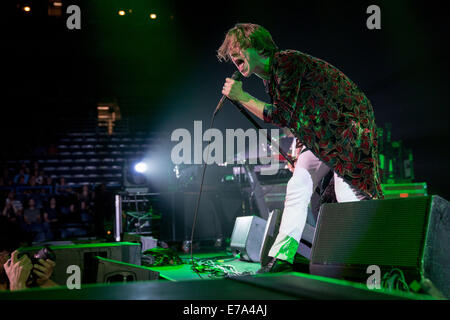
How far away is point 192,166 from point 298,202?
4591 mm

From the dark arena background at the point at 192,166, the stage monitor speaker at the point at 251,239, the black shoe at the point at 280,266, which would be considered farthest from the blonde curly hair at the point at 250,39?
the stage monitor speaker at the point at 251,239

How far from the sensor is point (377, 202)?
1.24m

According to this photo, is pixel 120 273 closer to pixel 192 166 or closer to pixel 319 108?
pixel 319 108

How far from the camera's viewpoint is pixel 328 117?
179 cm

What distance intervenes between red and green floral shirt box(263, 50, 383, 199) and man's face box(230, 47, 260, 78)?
12 cm

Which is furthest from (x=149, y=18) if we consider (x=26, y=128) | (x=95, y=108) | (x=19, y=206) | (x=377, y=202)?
(x=377, y=202)

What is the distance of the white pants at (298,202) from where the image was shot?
6.73 ft

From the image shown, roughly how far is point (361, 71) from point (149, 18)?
28.4 ft

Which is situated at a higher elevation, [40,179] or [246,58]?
[246,58]

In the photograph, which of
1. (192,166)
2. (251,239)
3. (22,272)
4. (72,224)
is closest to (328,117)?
(22,272)

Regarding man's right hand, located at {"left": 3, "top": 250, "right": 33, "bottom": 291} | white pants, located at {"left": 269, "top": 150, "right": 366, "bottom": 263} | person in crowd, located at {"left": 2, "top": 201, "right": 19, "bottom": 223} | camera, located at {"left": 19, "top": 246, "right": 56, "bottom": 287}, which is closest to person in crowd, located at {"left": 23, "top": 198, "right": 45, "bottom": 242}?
person in crowd, located at {"left": 2, "top": 201, "right": 19, "bottom": 223}

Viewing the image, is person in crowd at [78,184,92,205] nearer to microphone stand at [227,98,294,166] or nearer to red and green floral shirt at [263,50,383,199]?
microphone stand at [227,98,294,166]

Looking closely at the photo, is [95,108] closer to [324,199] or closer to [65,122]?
[65,122]

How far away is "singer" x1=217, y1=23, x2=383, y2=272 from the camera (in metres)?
1.78
